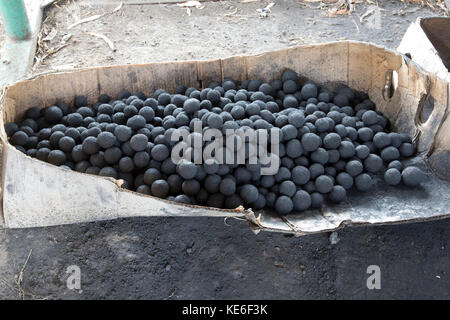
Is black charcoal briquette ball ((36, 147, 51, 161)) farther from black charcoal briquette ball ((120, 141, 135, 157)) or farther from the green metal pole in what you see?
the green metal pole

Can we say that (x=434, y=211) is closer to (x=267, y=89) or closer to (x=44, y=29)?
(x=267, y=89)

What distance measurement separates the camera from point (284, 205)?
6.43ft

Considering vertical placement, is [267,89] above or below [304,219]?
above

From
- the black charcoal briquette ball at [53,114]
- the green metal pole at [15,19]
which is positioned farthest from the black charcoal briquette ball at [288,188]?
the green metal pole at [15,19]

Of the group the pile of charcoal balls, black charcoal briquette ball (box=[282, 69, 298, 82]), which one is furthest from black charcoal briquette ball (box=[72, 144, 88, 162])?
black charcoal briquette ball (box=[282, 69, 298, 82])

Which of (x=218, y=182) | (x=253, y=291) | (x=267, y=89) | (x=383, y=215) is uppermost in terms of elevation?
(x=267, y=89)

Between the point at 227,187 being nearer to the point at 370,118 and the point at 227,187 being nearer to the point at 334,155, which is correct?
the point at 334,155

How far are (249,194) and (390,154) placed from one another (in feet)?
2.47

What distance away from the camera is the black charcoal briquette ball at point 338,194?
80.3 inches

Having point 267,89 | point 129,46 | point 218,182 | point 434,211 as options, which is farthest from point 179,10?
point 434,211

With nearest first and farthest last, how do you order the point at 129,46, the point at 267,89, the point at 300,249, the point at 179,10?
the point at 300,249
the point at 267,89
the point at 129,46
the point at 179,10

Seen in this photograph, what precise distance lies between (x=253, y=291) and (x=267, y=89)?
3.58ft

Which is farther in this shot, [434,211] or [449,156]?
[449,156]

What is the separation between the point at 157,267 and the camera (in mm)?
1971
